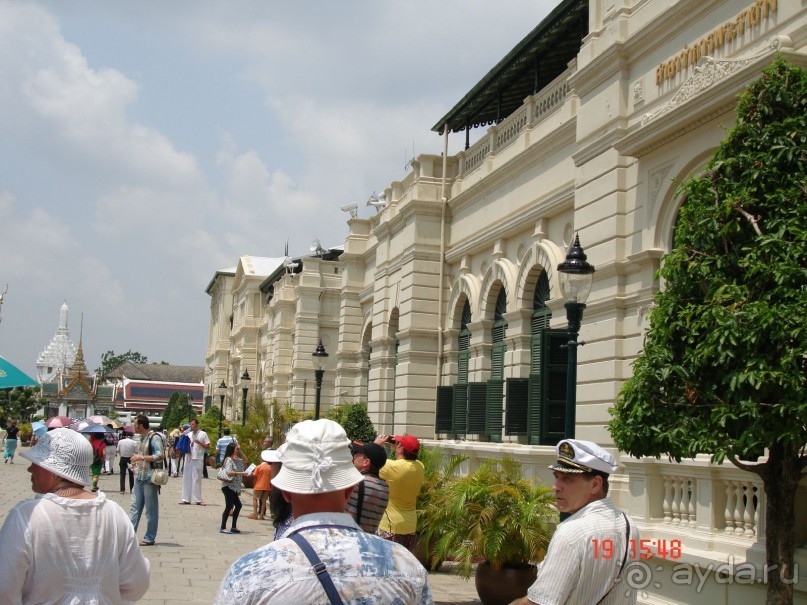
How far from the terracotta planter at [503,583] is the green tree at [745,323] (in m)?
2.30

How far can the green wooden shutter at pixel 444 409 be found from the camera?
23875mm

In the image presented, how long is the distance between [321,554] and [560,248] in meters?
16.1

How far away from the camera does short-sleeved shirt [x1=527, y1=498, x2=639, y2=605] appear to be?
15.2 ft

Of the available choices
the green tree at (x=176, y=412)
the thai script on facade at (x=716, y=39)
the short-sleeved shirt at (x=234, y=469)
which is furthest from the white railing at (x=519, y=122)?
the green tree at (x=176, y=412)

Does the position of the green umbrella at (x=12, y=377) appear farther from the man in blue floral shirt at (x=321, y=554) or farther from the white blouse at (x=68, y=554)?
the man in blue floral shirt at (x=321, y=554)

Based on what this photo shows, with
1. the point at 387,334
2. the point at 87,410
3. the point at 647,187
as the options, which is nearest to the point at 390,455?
the point at 387,334

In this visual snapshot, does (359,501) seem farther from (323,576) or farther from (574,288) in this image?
(323,576)

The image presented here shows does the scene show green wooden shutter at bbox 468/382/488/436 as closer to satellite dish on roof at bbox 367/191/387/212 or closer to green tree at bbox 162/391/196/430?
satellite dish on roof at bbox 367/191/387/212

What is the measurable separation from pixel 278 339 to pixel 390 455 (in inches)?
916

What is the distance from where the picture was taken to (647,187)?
1380 centimetres

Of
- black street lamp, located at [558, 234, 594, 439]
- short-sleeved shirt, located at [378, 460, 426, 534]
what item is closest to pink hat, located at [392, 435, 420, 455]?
short-sleeved shirt, located at [378, 460, 426, 534]

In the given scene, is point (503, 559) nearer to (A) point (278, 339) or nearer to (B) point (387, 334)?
(B) point (387, 334)

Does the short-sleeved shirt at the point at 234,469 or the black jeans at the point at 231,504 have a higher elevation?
the short-sleeved shirt at the point at 234,469

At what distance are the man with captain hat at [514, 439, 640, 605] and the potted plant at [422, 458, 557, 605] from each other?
5925 millimetres
